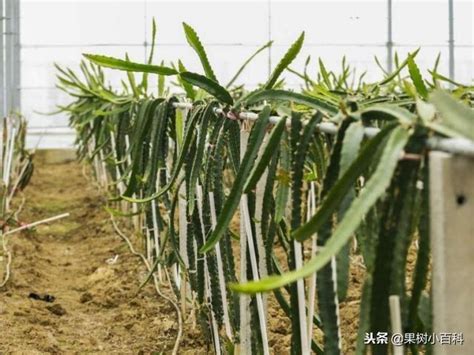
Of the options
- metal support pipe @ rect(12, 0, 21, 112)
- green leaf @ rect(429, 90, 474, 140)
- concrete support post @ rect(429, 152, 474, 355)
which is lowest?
concrete support post @ rect(429, 152, 474, 355)

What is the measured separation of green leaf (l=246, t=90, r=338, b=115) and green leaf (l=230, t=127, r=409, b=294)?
376mm

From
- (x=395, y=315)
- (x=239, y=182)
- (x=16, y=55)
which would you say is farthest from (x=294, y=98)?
(x=16, y=55)

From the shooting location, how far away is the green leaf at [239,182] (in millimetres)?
1067

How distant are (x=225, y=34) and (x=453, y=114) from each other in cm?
857

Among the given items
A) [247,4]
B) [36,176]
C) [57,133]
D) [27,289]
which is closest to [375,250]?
[27,289]

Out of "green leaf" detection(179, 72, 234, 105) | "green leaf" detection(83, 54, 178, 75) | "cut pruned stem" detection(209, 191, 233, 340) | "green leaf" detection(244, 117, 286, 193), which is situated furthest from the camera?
"cut pruned stem" detection(209, 191, 233, 340)

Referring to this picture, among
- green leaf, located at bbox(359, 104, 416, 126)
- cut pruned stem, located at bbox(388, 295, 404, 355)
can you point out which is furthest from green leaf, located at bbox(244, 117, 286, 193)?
cut pruned stem, located at bbox(388, 295, 404, 355)

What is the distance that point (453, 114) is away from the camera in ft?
2.45

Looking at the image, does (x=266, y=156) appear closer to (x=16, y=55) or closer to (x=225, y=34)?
(x=16, y=55)

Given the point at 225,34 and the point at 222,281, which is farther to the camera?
the point at 225,34

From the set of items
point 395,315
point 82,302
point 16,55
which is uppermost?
point 16,55

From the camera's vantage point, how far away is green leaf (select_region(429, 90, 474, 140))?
0.73 m

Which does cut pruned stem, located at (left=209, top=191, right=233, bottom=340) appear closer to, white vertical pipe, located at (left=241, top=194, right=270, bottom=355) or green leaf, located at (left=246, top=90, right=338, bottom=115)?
white vertical pipe, located at (left=241, top=194, right=270, bottom=355)

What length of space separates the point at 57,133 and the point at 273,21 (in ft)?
8.93
